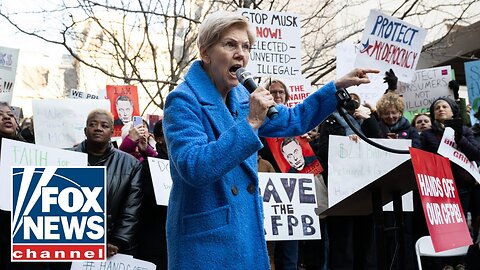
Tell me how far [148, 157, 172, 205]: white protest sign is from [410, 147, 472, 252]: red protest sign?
9.61 feet

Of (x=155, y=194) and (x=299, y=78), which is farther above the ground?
(x=299, y=78)

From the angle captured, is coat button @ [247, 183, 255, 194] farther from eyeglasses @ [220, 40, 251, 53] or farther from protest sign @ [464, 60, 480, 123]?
protest sign @ [464, 60, 480, 123]

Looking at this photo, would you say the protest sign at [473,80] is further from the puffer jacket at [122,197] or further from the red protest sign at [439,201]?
the red protest sign at [439,201]

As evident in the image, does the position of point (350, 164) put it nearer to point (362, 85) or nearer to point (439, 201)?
point (362, 85)

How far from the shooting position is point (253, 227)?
3.16 m

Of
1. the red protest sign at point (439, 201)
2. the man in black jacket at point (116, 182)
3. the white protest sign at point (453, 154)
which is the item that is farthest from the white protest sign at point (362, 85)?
the red protest sign at point (439, 201)

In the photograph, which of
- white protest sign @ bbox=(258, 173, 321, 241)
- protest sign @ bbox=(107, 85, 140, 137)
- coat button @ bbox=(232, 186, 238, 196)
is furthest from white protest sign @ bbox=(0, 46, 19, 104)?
coat button @ bbox=(232, 186, 238, 196)

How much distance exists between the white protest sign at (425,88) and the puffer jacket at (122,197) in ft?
14.5

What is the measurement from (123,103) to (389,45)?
3.53 metres

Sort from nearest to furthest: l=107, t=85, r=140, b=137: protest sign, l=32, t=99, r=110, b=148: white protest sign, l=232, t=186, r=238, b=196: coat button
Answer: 1. l=232, t=186, r=238, b=196: coat button
2. l=32, t=99, r=110, b=148: white protest sign
3. l=107, t=85, r=140, b=137: protest sign

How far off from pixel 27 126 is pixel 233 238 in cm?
699

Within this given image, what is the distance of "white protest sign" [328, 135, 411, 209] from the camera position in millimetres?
7282

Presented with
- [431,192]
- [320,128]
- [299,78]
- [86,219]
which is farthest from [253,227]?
[299,78]

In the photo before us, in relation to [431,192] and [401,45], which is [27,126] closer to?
[401,45]
